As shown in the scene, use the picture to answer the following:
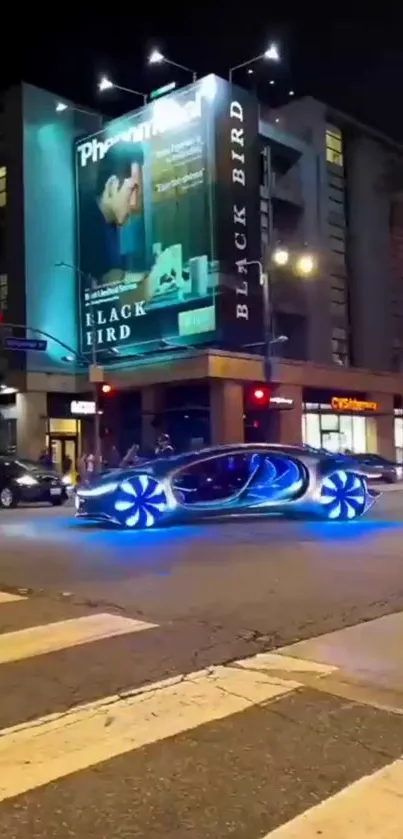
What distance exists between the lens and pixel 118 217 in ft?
128

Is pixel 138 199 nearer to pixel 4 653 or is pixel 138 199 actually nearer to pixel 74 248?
pixel 74 248

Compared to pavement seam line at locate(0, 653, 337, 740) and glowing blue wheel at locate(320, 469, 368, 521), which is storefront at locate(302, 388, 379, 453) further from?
pavement seam line at locate(0, 653, 337, 740)

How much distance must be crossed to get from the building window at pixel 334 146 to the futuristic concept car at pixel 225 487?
113 ft

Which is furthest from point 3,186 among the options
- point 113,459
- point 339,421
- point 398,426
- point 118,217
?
point 398,426

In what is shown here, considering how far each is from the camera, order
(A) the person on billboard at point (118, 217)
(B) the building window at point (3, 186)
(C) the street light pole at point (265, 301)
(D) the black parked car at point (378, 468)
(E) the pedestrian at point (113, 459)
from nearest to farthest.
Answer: (C) the street light pole at point (265, 301) → (E) the pedestrian at point (113, 459) → (D) the black parked car at point (378, 468) → (A) the person on billboard at point (118, 217) → (B) the building window at point (3, 186)

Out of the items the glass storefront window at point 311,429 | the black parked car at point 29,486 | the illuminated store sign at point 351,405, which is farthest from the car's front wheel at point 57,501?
the illuminated store sign at point 351,405

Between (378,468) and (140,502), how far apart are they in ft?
80.6

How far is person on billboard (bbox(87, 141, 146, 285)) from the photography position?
1499 inches

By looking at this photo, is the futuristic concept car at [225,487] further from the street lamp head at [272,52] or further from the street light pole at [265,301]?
the street lamp head at [272,52]

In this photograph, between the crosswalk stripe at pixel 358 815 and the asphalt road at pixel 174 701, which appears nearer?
the crosswalk stripe at pixel 358 815

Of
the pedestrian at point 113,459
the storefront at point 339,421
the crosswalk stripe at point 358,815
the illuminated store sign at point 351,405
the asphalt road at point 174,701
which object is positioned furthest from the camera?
the illuminated store sign at point 351,405

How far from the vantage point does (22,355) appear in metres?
38.4

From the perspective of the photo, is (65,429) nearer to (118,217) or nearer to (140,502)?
(118,217)

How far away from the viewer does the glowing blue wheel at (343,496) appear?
51.6ft
